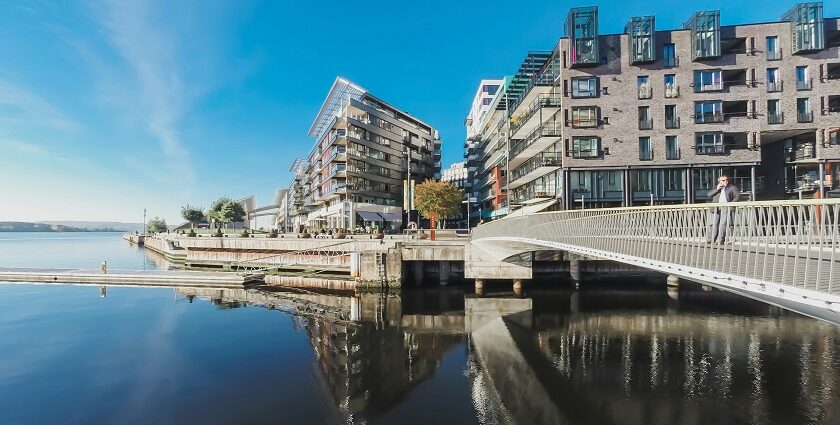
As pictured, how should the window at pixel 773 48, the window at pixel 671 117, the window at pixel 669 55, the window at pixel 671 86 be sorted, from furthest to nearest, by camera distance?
the window at pixel 669 55 < the window at pixel 671 86 < the window at pixel 671 117 < the window at pixel 773 48

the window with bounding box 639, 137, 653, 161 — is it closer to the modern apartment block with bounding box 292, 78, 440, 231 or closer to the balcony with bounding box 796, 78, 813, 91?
the balcony with bounding box 796, 78, 813, 91

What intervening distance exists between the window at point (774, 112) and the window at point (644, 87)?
38.0 feet

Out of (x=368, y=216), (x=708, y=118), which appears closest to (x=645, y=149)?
(x=708, y=118)

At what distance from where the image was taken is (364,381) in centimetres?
1470

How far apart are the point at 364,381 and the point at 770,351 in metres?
18.5

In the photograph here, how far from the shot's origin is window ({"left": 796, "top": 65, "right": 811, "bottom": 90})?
123ft

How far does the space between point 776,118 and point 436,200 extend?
39.5 meters

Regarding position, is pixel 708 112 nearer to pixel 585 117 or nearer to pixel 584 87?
pixel 585 117

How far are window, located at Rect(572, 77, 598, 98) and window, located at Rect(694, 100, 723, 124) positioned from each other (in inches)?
413

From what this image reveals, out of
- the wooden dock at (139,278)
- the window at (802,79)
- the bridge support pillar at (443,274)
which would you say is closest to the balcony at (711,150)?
the window at (802,79)

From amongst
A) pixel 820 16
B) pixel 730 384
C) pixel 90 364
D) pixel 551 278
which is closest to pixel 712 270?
pixel 730 384

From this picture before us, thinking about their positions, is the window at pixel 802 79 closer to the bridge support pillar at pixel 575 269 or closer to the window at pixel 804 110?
the window at pixel 804 110

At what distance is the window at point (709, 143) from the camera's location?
3844 cm

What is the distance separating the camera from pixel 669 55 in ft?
131
